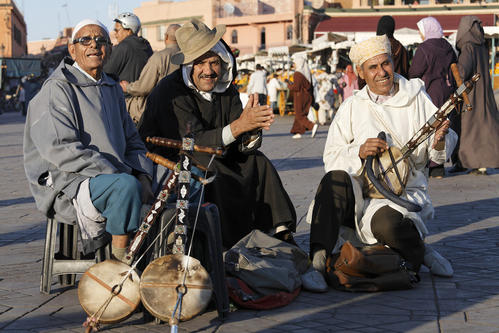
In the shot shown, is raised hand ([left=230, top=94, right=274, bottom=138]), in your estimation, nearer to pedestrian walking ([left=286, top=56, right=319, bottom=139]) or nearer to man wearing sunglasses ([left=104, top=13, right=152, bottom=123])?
man wearing sunglasses ([left=104, top=13, right=152, bottom=123])

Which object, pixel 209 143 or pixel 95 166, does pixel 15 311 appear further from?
pixel 209 143

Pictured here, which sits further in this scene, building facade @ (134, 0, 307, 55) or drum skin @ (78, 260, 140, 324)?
building facade @ (134, 0, 307, 55)

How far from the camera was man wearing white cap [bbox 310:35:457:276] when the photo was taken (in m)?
5.05

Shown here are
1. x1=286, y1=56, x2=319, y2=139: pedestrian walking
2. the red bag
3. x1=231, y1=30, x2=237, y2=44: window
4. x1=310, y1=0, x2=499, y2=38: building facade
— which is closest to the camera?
the red bag

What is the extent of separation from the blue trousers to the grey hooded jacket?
6.6 inches

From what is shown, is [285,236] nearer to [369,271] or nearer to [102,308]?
[369,271]

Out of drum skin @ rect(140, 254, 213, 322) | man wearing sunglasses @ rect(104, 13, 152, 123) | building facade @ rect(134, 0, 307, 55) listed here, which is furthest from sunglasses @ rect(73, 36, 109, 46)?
building facade @ rect(134, 0, 307, 55)

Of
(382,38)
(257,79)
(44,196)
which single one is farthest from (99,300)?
(257,79)

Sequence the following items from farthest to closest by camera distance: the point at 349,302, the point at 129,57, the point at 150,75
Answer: the point at 129,57, the point at 150,75, the point at 349,302

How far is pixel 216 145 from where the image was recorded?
16.4 ft

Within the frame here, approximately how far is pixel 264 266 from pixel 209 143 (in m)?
0.83

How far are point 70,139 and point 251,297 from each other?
125cm

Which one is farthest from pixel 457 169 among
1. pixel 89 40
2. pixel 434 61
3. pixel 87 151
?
pixel 87 151

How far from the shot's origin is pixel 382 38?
5.31m
